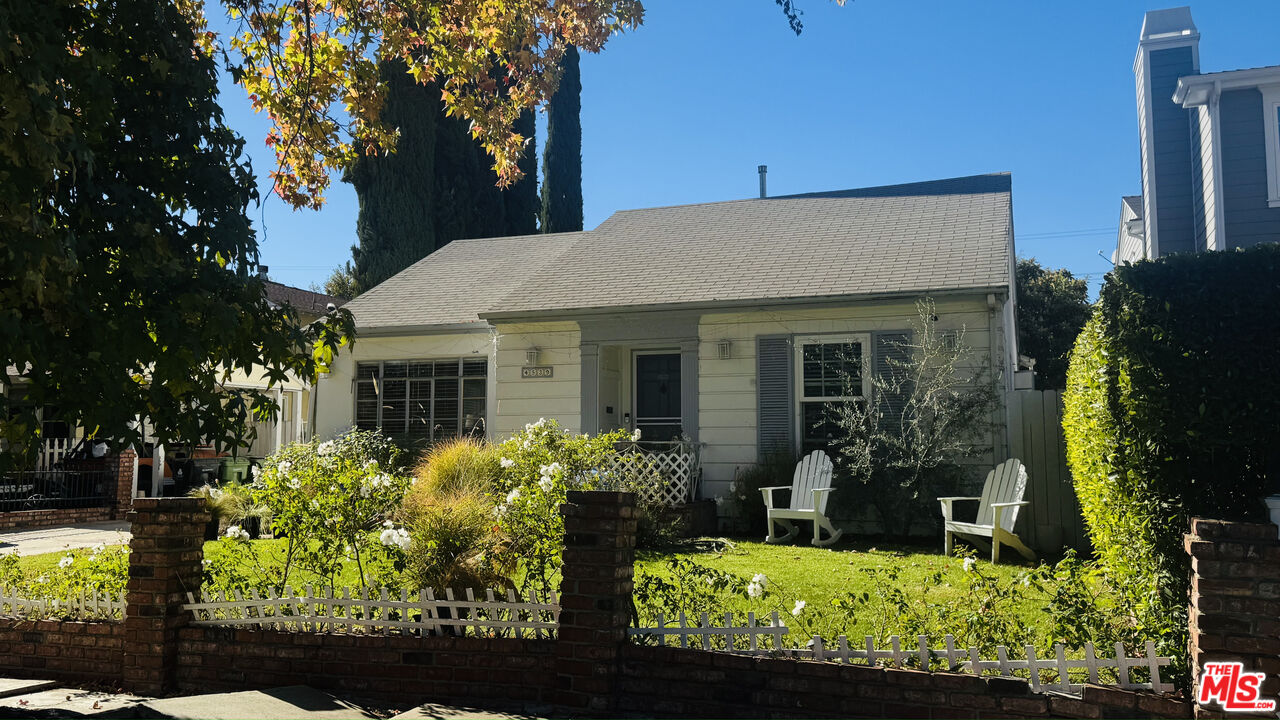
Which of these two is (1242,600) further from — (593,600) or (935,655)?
(593,600)

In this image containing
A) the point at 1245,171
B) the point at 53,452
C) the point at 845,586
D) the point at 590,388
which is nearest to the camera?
the point at 845,586

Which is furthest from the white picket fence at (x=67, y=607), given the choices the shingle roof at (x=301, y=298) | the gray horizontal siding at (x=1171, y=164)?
the shingle roof at (x=301, y=298)

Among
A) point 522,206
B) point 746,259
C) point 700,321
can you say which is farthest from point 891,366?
point 522,206

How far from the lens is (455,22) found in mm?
7793

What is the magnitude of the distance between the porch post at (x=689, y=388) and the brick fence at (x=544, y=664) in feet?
24.7

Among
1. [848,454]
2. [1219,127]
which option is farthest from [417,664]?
[1219,127]

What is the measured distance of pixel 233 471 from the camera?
15203 mm

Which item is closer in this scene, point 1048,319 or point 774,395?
point 774,395

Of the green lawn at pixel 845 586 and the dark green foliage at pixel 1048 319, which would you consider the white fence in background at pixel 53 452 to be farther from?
the dark green foliage at pixel 1048 319

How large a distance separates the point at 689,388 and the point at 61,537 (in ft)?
27.5

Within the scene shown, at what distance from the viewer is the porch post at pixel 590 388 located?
12.8m

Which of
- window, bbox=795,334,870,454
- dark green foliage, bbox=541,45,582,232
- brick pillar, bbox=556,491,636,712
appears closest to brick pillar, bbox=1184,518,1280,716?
brick pillar, bbox=556,491,636,712

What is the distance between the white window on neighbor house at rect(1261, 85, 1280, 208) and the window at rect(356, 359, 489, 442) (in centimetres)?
1144

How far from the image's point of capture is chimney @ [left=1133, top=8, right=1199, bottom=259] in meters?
14.6
